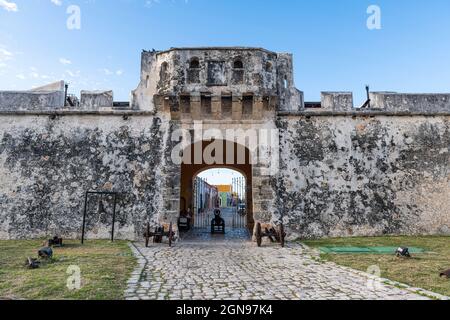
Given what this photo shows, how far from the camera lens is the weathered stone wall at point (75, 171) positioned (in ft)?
31.8

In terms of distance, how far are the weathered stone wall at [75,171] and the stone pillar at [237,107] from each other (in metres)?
2.40

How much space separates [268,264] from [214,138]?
5190 mm

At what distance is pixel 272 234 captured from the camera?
29.5ft

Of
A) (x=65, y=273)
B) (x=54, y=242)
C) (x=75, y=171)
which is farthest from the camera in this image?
(x=75, y=171)

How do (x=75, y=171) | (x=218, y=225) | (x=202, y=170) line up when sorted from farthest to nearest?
(x=202, y=170)
(x=218, y=225)
(x=75, y=171)

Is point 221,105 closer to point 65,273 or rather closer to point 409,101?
point 65,273

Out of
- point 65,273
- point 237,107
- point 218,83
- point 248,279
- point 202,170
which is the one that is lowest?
point 248,279

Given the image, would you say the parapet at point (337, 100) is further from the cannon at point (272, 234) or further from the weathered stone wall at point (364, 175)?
the cannon at point (272, 234)

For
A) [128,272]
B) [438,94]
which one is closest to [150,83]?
[128,272]

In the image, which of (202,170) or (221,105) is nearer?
(221,105)

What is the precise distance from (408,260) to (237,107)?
254 inches

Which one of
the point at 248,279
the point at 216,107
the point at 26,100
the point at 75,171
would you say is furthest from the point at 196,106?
the point at 26,100

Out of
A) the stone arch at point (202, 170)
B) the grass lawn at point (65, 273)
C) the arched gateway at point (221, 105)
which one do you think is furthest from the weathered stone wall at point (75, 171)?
the stone arch at point (202, 170)
